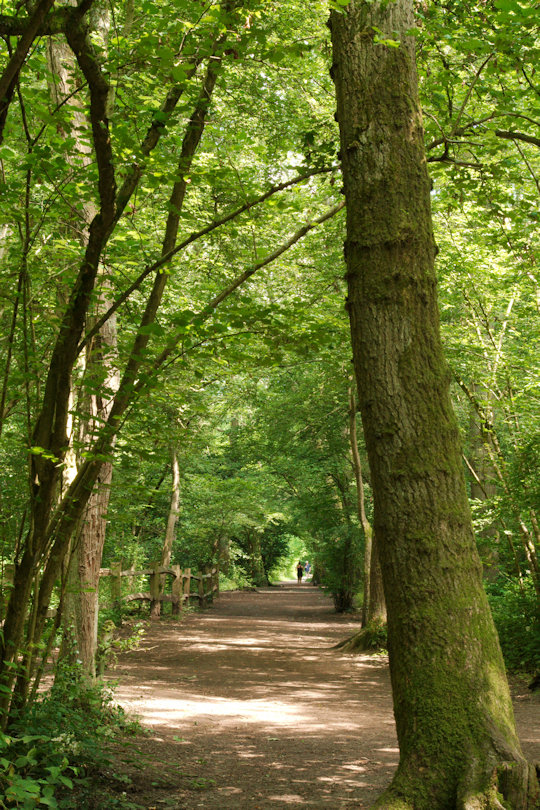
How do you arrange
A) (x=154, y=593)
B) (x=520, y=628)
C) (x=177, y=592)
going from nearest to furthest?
(x=520, y=628), (x=154, y=593), (x=177, y=592)

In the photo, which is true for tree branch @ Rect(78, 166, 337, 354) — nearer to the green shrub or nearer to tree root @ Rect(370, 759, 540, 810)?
tree root @ Rect(370, 759, 540, 810)

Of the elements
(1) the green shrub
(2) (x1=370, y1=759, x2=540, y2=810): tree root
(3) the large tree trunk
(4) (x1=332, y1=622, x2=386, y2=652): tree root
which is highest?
(3) the large tree trunk

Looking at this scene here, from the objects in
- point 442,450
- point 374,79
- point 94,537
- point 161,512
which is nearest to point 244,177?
point 374,79

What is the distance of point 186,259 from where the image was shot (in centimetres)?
725

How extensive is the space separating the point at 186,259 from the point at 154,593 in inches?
499

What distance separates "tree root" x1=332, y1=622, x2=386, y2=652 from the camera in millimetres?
13128

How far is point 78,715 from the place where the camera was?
4832 mm

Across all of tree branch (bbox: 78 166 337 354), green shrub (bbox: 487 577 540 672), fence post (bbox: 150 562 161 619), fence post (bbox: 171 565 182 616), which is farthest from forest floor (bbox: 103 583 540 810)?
fence post (bbox: 171 565 182 616)

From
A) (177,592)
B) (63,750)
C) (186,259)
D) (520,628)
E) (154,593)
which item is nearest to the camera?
(63,750)

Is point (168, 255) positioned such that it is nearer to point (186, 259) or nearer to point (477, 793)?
point (186, 259)

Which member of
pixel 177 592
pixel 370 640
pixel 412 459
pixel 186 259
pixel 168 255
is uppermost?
pixel 186 259

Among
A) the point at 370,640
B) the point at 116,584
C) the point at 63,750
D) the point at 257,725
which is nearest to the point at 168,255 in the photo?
the point at 63,750

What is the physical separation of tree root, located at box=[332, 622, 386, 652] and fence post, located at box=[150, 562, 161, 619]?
19.1 feet

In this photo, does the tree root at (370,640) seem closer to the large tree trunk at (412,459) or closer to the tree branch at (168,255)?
the tree branch at (168,255)
